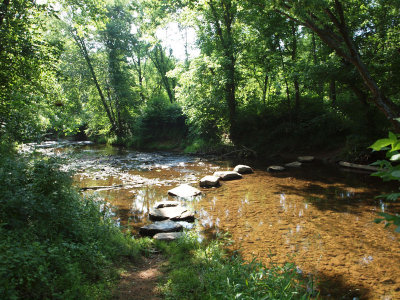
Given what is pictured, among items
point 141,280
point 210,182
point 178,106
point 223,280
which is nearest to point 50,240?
point 141,280

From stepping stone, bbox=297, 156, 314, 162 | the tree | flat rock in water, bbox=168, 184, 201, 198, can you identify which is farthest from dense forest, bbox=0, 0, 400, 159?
flat rock in water, bbox=168, 184, 201, 198

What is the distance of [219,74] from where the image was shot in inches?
728

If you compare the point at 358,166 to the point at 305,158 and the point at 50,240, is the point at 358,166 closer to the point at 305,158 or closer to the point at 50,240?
the point at 305,158

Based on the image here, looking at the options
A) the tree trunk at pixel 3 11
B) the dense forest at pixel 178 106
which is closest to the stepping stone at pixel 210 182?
the dense forest at pixel 178 106

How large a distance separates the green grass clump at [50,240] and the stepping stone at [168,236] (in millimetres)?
771

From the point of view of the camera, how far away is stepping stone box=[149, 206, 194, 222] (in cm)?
756

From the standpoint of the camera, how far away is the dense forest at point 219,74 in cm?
779

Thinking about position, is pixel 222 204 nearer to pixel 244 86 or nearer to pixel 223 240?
pixel 223 240

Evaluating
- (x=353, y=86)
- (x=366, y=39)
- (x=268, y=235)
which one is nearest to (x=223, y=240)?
(x=268, y=235)

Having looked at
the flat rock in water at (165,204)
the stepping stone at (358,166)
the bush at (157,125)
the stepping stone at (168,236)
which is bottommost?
the stepping stone at (168,236)

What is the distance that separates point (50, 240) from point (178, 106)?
2302cm

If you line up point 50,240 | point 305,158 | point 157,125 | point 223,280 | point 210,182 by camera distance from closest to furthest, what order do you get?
1. point 223,280
2. point 50,240
3. point 210,182
4. point 305,158
5. point 157,125

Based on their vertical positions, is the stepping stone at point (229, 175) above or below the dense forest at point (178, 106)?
below

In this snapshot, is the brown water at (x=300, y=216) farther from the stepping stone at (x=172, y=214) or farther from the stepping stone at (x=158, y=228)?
the stepping stone at (x=158, y=228)
